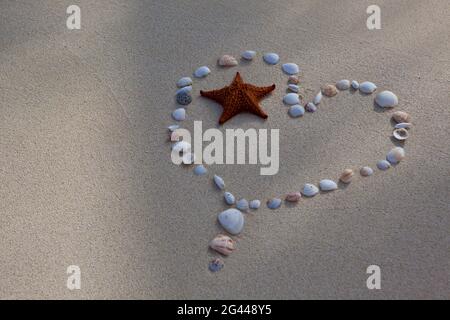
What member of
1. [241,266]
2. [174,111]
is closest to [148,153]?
[174,111]

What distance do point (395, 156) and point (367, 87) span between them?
295 mm

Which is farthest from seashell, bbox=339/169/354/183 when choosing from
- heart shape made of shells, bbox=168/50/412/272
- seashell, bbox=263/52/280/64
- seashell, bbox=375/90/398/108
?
seashell, bbox=263/52/280/64

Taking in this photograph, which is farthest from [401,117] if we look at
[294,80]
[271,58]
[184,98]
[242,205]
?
[184,98]

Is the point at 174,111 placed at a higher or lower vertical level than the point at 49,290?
higher

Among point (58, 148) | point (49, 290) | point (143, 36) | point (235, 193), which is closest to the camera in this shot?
point (49, 290)

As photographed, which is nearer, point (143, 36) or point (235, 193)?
point (235, 193)

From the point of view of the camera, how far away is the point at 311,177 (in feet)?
5.31

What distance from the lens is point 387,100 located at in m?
1.76

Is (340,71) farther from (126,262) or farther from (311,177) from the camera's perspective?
(126,262)

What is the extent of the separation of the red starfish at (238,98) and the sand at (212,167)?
4cm

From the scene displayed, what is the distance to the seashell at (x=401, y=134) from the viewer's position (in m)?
1.68

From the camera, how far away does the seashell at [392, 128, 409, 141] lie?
1.68 metres

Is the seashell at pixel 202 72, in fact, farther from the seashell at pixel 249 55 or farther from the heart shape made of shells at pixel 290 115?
the seashell at pixel 249 55

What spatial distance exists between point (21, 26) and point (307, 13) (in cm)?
115
